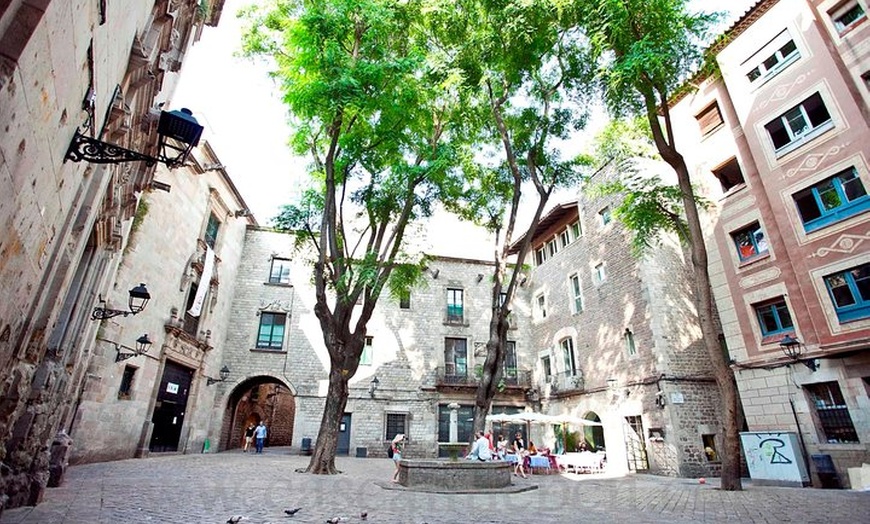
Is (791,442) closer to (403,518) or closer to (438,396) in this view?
(403,518)

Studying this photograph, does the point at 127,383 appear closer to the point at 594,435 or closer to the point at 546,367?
the point at 594,435

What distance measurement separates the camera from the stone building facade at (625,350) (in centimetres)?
1408

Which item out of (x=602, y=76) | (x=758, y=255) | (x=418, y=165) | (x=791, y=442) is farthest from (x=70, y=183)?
(x=758, y=255)

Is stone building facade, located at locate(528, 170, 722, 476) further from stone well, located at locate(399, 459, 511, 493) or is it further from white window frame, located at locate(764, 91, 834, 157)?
stone well, located at locate(399, 459, 511, 493)

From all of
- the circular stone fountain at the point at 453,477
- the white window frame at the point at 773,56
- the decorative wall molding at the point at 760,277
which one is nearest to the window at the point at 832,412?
the decorative wall molding at the point at 760,277

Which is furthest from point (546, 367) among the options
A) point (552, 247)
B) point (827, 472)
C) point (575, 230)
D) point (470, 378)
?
point (827, 472)

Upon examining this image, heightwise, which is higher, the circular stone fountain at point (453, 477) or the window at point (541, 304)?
the window at point (541, 304)

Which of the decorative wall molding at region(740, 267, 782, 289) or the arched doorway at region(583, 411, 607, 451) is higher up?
the decorative wall molding at region(740, 267, 782, 289)

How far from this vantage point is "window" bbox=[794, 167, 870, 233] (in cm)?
1071

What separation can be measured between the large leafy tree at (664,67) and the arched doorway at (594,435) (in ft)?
28.3

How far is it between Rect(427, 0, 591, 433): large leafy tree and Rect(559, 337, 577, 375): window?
29.3 ft

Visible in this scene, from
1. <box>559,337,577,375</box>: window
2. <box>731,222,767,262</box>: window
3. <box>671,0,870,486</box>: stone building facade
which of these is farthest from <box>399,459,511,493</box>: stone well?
<box>559,337,577,375</box>: window

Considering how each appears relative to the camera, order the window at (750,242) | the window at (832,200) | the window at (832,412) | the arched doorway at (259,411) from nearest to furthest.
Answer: the window at (832,412), the window at (832,200), the window at (750,242), the arched doorway at (259,411)

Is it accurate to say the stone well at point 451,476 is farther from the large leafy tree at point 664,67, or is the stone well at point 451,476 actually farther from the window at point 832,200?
the window at point 832,200
